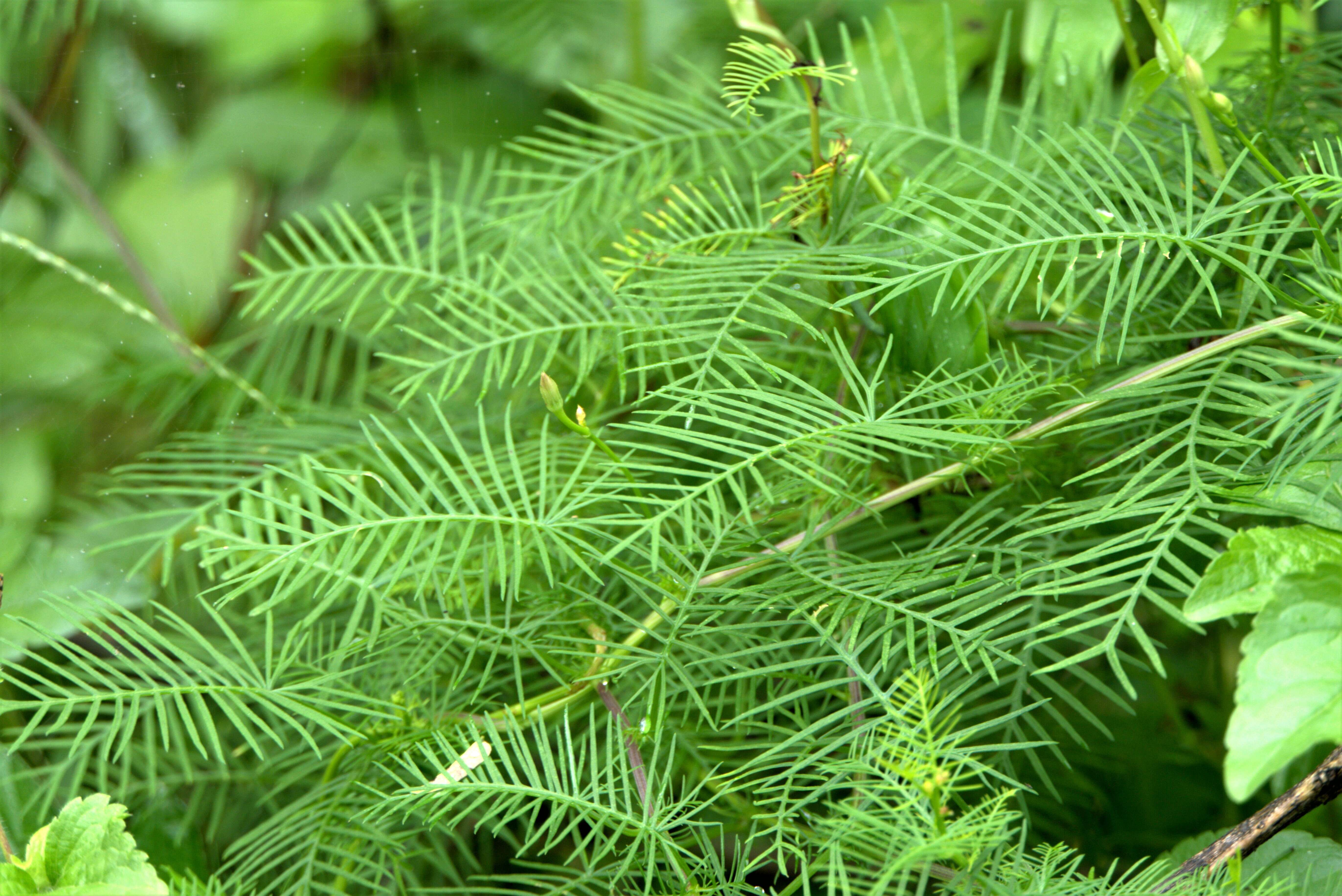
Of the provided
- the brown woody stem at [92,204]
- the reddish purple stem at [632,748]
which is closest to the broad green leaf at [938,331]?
the reddish purple stem at [632,748]

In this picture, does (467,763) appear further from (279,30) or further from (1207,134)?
(279,30)

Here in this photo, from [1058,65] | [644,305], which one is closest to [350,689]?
[644,305]

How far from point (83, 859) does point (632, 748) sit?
4.6 inches

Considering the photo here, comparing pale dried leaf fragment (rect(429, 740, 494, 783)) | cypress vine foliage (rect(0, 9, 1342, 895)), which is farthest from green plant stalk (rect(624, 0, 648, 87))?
pale dried leaf fragment (rect(429, 740, 494, 783))

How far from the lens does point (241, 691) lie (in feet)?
0.73

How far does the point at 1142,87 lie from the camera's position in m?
0.27

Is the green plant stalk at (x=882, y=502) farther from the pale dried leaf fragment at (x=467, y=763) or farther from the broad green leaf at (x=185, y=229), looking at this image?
the broad green leaf at (x=185, y=229)

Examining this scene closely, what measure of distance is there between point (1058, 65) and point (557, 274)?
0.19 metres

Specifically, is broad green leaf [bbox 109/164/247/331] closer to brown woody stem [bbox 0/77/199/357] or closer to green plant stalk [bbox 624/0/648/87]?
brown woody stem [bbox 0/77/199/357]

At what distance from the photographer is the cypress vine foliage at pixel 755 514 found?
0.21 m

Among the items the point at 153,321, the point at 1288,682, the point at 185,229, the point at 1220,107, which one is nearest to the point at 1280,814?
the point at 1288,682

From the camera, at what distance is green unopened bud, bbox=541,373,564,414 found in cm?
22

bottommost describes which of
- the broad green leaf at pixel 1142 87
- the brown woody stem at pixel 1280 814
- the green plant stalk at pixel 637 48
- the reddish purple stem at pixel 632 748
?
the brown woody stem at pixel 1280 814

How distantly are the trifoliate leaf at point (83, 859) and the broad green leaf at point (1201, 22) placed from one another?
0.31 metres
